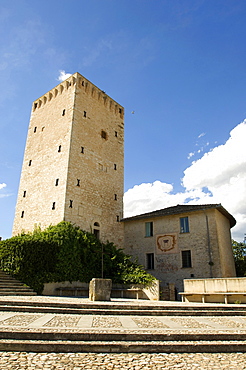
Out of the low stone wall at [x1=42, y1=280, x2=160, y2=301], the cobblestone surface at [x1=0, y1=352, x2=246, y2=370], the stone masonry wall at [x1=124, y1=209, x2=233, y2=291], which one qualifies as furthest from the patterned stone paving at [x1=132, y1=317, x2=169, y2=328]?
the stone masonry wall at [x1=124, y1=209, x2=233, y2=291]

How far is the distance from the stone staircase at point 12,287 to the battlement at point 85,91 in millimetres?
17512

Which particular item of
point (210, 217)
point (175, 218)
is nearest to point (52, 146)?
point (175, 218)

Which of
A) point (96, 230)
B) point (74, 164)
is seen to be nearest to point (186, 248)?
point (96, 230)

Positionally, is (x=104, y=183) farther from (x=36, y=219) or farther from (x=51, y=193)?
(x=36, y=219)

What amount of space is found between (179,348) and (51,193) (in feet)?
61.8

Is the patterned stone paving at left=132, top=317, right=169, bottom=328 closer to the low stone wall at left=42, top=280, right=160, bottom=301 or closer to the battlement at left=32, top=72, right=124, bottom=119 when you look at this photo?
the low stone wall at left=42, top=280, right=160, bottom=301

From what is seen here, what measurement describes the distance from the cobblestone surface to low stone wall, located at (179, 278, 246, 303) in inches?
394

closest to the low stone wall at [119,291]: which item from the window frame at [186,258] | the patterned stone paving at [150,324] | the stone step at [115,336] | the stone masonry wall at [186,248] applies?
the stone masonry wall at [186,248]

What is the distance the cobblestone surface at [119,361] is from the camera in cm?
378

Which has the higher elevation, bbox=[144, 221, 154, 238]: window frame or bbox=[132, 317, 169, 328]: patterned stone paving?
bbox=[144, 221, 154, 238]: window frame

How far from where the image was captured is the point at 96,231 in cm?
2334

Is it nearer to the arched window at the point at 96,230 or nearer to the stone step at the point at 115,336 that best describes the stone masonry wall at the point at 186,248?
the arched window at the point at 96,230

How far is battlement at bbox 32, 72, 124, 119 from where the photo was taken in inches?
1016

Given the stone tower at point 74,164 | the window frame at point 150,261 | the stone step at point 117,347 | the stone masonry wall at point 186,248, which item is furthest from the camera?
the stone tower at point 74,164
